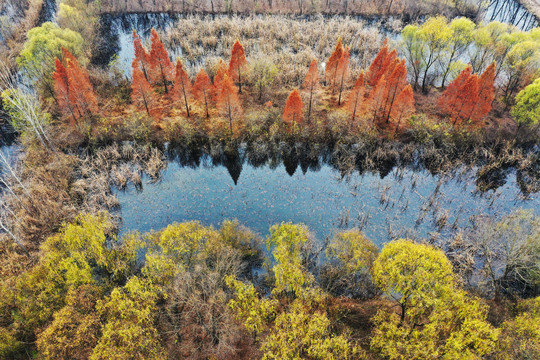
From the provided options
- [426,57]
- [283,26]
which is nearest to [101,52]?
[283,26]

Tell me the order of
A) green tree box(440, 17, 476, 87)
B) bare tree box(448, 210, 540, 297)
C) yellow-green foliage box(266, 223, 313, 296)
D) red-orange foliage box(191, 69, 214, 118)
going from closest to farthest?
yellow-green foliage box(266, 223, 313, 296) < bare tree box(448, 210, 540, 297) < red-orange foliage box(191, 69, 214, 118) < green tree box(440, 17, 476, 87)

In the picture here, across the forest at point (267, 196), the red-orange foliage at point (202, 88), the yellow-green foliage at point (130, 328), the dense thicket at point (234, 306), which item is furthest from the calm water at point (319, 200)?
the yellow-green foliage at point (130, 328)

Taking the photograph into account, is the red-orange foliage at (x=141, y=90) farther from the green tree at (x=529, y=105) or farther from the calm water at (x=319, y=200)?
the green tree at (x=529, y=105)

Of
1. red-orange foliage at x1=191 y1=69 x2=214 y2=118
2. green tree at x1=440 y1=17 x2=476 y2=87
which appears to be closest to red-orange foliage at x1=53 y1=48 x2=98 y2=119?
red-orange foliage at x1=191 y1=69 x2=214 y2=118

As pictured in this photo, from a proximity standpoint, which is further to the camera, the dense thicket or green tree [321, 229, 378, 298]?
green tree [321, 229, 378, 298]

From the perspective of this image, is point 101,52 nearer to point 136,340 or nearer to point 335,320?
point 136,340

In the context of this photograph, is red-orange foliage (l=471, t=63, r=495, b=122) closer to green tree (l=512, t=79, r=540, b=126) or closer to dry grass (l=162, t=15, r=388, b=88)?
green tree (l=512, t=79, r=540, b=126)
